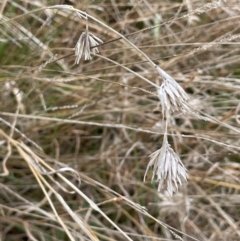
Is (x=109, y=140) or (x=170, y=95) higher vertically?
(x=170, y=95)

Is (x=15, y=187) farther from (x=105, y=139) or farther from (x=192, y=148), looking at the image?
(x=192, y=148)

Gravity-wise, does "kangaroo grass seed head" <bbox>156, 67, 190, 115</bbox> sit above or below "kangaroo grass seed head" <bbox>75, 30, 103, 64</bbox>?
below

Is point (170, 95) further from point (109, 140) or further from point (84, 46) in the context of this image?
point (109, 140)

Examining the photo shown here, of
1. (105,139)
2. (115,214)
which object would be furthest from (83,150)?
(115,214)

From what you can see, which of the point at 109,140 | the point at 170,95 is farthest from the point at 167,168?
the point at 109,140

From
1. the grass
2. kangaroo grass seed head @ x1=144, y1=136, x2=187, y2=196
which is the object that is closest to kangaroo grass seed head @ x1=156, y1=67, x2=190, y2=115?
kangaroo grass seed head @ x1=144, y1=136, x2=187, y2=196

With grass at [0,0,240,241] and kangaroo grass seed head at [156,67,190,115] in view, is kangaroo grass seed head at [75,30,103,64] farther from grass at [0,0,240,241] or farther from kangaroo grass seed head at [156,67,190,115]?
grass at [0,0,240,241]

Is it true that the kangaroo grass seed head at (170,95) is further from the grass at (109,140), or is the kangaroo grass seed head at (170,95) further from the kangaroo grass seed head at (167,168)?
the grass at (109,140)

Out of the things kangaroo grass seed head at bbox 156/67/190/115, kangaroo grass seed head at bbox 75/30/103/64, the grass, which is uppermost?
kangaroo grass seed head at bbox 75/30/103/64
